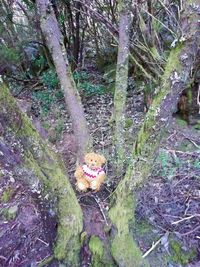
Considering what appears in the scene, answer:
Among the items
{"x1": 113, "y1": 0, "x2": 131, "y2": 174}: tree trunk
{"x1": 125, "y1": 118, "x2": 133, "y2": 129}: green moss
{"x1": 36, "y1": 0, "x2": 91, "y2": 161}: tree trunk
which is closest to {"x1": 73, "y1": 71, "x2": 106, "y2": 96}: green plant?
{"x1": 125, "y1": 118, "x2": 133, "y2": 129}: green moss

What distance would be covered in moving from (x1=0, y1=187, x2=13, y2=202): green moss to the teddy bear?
2.59 feet

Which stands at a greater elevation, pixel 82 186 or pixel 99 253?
pixel 82 186

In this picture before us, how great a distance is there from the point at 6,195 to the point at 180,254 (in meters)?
1.37

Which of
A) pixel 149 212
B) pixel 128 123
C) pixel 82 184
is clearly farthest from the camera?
pixel 128 123

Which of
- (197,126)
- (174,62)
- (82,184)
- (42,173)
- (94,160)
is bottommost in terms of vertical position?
(197,126)

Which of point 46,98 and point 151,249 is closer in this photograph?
point 151,249

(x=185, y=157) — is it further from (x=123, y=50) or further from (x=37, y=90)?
(x=37, y=90)

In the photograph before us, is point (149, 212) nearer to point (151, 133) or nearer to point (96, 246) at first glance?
point (96, 246)

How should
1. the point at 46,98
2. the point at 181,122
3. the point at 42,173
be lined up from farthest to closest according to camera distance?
1. the point at 46,98
2. the point at 181,122
3. the point at 42,173

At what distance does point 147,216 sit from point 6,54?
2.96 m

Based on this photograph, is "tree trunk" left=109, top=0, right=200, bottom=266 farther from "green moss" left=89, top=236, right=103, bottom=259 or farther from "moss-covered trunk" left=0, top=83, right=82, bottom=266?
"moss-covered trunk" left=0, top=83, right=82, bottom=266

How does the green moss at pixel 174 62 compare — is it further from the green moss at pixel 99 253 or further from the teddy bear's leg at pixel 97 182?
the green moss at pixel 99 253

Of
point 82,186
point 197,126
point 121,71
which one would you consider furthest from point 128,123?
point 82,186

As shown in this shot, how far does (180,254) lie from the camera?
1.89m
